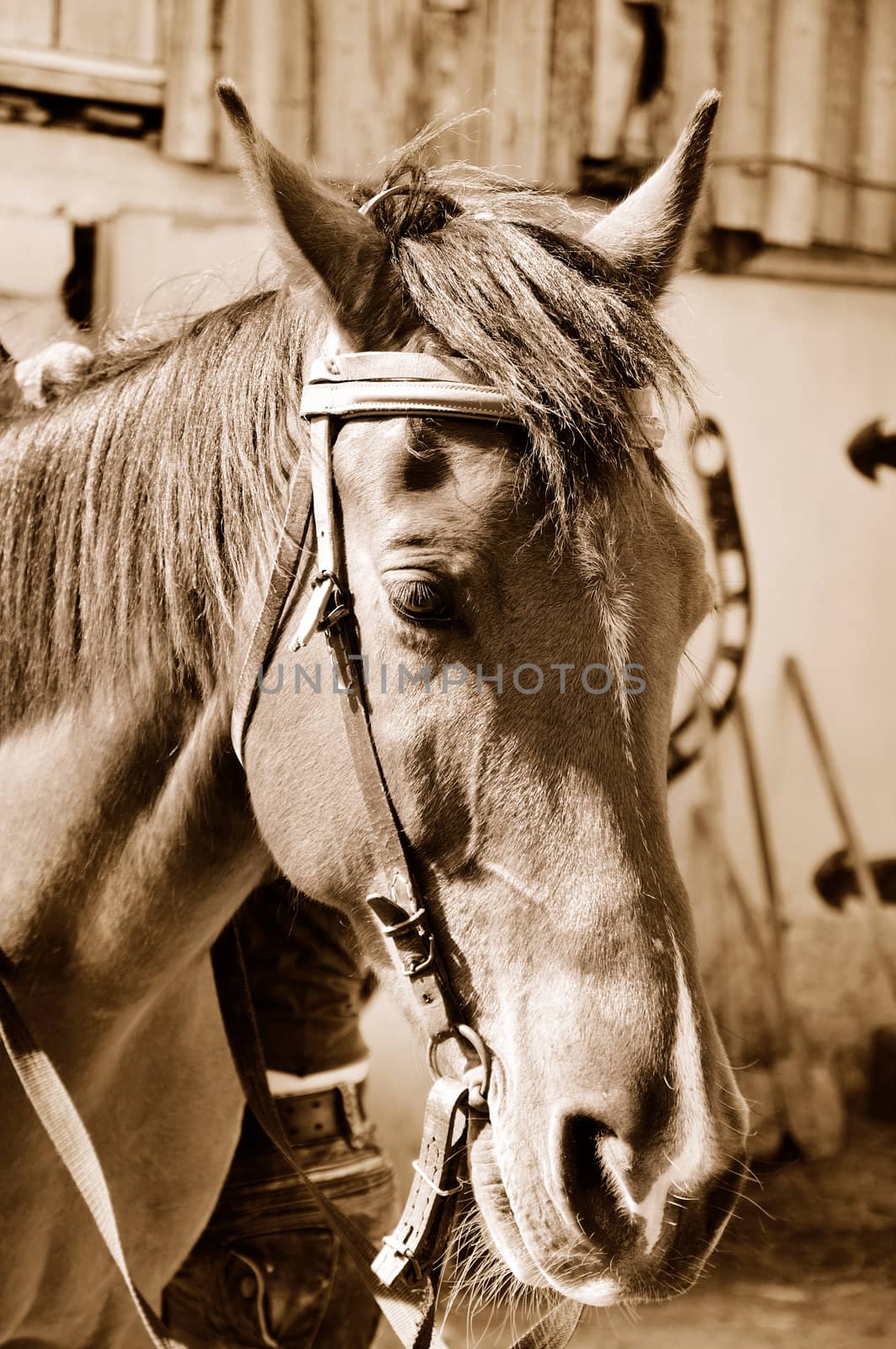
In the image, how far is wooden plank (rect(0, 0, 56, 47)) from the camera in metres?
3.64

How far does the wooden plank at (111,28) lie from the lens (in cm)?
370

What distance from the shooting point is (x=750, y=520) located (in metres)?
4.70

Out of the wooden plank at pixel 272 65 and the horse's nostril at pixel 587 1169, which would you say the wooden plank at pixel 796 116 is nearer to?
the wooden plank at pixel 272 65

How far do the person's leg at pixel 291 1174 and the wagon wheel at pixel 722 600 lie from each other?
2448mm

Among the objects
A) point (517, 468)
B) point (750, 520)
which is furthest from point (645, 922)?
point (750, 520)

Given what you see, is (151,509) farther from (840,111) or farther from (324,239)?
(840,111)

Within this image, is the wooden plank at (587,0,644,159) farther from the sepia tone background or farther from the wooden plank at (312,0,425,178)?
the wooden plank at (312,0,425,178)

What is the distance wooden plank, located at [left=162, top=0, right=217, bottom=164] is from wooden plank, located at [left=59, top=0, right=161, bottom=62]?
7cm

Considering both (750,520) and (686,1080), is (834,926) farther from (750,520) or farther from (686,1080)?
(686,1080)

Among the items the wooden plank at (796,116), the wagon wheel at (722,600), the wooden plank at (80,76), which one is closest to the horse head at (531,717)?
the wooden plank at (80,76)

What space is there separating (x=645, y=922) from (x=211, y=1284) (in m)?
1.45

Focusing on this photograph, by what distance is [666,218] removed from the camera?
1.62 meters

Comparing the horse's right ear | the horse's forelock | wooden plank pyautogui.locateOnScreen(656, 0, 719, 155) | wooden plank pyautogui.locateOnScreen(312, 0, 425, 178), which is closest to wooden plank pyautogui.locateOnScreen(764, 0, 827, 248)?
wooden plank pyautogui.locateOnScreen(656, 0, 719, 155)

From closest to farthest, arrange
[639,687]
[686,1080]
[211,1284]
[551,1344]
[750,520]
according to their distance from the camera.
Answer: [686,1080]
[639,687]
[551,1344]
[211,1284]
[750,520]
